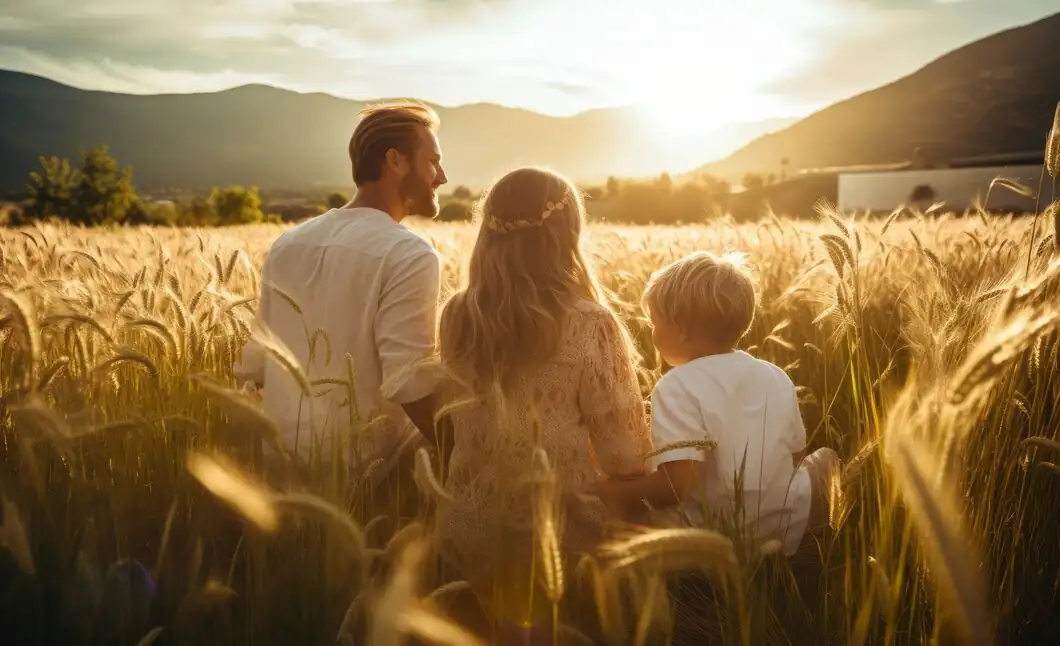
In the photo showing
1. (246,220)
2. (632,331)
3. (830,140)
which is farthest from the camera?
(830,140)

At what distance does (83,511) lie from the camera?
2.04 metres

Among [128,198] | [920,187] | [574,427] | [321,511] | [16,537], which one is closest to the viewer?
[321,511]

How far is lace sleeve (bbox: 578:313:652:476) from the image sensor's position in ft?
8.71

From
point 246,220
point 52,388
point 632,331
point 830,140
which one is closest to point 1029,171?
point 632,331

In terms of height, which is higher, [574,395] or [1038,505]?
[574,395]

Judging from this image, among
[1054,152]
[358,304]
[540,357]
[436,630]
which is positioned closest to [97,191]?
[358,304]

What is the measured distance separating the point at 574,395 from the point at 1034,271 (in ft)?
4.41

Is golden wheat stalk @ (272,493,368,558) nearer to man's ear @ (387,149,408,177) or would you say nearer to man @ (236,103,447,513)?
man @ (236,103,447,513)

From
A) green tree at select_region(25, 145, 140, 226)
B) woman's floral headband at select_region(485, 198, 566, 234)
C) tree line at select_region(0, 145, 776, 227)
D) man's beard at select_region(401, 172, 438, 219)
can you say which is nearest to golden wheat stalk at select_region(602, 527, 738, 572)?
woman's floral headband at select_region(485, 198, 566, 234)

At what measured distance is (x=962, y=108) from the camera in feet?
403

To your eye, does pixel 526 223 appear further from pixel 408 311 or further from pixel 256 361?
pixel 256 361

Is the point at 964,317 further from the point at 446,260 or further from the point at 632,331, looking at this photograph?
the point at 446,260

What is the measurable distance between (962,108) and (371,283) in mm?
139681

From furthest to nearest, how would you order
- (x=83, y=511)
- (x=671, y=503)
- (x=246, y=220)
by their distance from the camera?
(x=246, y=220) < (x=671, y=503) < (x=83, y=511)
